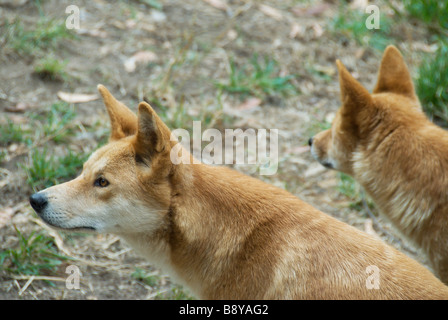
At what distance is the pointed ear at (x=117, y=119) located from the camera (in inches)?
143

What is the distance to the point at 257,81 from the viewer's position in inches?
253

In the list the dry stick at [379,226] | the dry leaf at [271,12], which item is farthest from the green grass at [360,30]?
the dry stick at [379,226]

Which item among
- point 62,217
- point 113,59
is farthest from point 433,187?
point 113,59

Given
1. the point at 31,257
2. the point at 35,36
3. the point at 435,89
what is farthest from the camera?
the point at 35,36

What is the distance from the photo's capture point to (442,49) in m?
6.39

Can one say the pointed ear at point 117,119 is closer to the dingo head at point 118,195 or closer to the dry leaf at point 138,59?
the dingo head at point 118,195

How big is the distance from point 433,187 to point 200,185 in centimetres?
178

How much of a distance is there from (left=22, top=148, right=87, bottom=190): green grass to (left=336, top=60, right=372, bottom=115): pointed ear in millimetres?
2613

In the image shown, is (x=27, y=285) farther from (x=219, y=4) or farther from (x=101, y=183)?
(x=219, y=4)

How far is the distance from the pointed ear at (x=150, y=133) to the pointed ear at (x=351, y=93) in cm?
158

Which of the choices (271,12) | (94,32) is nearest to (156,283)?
(94,32)

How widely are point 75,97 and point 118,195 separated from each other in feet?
9.46

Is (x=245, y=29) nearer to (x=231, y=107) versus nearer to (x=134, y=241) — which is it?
(x=231, y=107)

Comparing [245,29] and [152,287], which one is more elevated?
[245,29]
